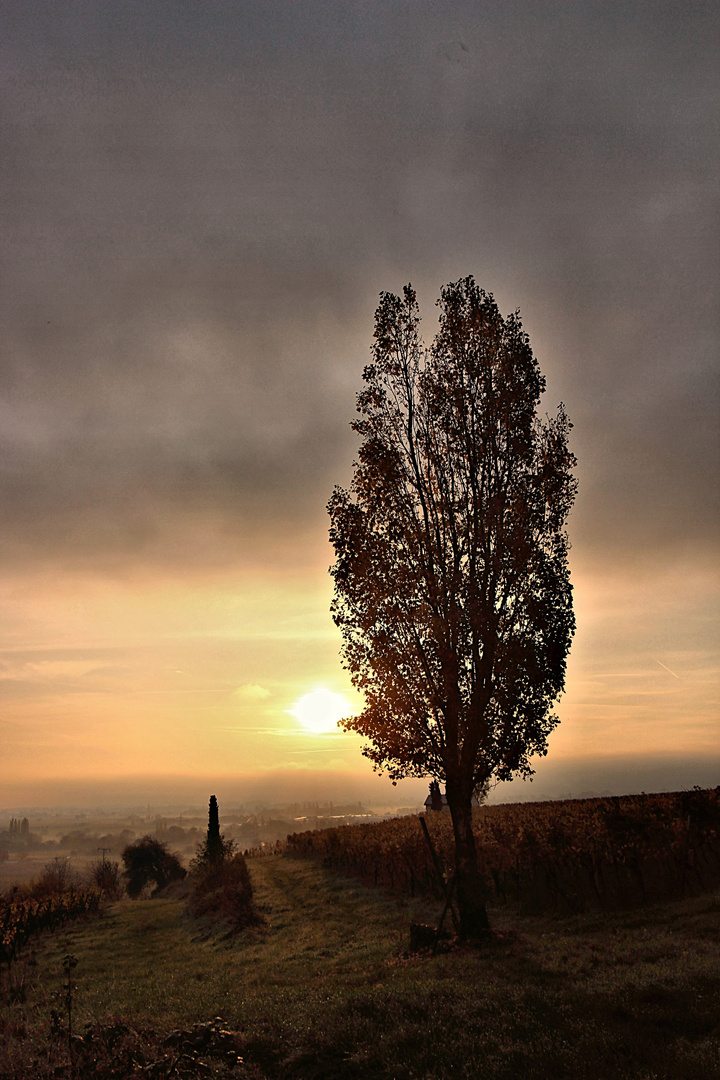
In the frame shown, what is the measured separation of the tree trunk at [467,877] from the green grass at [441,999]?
686mm

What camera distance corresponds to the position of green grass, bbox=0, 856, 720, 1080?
9.62 m

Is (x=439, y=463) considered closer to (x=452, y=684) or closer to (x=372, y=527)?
(x=372, y=527)

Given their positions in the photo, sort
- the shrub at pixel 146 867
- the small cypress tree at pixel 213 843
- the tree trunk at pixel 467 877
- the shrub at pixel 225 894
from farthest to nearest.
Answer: the shrub at pixel 146 867, the small cypress tree at pixel 213 843, the shrub at pixel 225 894, the tree trunk at pixel 467 877

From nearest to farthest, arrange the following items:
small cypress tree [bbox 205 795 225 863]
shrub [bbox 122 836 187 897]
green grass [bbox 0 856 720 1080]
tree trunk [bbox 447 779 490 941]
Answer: green grass [bbox 0 856 720 1080]
tree trunk [bbox 447 779 490 941]
small cypress tree [bbox 205 795 225 863]
shrub [bbox 122 836 187 897]

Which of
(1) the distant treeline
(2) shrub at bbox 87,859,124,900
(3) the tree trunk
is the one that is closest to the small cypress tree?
(2) shrub at bbox 87,859,124,900

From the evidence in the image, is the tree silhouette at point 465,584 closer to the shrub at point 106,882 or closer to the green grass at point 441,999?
the green grass at point 441,999

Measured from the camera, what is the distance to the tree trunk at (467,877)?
17469mm

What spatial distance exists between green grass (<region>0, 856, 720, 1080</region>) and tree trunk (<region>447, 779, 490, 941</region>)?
686 millimetres

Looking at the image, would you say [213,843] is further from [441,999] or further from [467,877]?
[441,999]

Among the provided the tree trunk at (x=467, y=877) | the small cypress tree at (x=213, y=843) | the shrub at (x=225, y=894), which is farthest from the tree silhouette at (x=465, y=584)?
the small cypress tree at (x=213, y=843)

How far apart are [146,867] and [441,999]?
210ft

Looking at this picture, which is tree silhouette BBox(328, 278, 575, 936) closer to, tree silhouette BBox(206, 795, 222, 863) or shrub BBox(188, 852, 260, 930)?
shrub BBox(188, 852, 260, 930)

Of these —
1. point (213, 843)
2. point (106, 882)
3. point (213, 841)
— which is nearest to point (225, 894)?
point (213, 843)

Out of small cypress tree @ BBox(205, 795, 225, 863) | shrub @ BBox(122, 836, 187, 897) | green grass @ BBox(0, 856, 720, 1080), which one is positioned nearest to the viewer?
green grass @ BBox(0, 856, 720, 1080)
